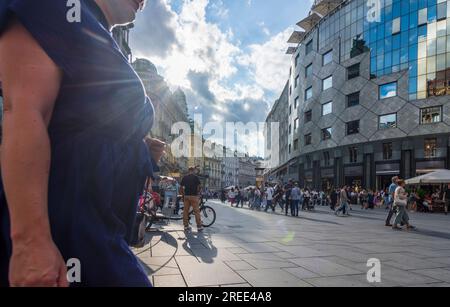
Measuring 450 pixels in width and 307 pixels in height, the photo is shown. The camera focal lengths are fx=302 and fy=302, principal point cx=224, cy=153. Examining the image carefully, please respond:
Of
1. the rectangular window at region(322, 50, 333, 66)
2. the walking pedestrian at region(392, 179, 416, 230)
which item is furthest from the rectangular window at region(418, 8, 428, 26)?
the walking pedestrian at region(392, 179, 416, 230)

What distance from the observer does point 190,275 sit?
446 centimetres

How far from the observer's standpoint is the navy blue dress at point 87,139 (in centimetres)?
89

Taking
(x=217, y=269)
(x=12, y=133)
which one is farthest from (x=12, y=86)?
(x=217, y=269)

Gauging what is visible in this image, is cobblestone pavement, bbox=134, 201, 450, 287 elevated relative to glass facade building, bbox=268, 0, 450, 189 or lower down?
lower down

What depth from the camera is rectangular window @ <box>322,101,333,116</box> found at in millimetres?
42725

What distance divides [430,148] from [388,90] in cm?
821

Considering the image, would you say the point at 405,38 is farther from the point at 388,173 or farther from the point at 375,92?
the point at 388,173

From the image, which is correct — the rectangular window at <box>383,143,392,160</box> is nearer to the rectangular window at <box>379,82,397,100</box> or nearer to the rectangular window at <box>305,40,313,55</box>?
the rectangular window at <box>379,82,397,100</box>

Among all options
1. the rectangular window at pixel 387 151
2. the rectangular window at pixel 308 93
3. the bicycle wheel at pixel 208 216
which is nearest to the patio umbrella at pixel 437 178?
the rectangular window at pixel 387 151

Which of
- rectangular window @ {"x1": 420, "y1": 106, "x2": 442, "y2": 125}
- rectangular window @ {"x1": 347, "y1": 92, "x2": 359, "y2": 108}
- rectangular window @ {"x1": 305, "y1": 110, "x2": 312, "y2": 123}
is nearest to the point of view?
rectangular window @ {"x1": 420, "y1": 106, "x2": 442, "y2": 125}

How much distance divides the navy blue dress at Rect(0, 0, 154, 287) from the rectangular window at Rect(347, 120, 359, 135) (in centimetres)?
4138

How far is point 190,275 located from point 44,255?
3.97 m

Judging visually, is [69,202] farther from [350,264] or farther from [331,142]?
[331,142]

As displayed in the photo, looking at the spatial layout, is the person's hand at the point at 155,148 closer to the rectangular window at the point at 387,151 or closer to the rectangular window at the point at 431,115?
the rectangular window at the point at 431,115
